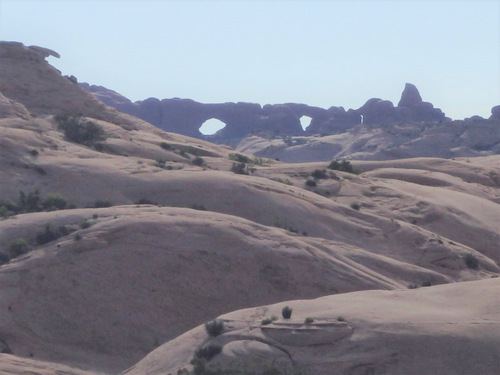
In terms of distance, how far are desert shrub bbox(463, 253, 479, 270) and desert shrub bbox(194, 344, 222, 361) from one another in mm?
18266

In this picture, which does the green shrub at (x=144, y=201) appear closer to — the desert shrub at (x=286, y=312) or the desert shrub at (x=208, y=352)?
the desert shrub at (x=286, y=312)

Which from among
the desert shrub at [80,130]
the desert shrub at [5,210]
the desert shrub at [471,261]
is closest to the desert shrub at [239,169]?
the desert shrub at [80,130]

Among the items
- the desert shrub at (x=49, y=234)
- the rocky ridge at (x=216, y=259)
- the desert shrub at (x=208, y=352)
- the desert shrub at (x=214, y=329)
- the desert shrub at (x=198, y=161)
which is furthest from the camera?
the desert shrub at (x=198, y=161)

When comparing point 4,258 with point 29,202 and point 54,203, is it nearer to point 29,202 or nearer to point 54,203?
point 54,203

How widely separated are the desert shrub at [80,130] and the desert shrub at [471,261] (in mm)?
18789

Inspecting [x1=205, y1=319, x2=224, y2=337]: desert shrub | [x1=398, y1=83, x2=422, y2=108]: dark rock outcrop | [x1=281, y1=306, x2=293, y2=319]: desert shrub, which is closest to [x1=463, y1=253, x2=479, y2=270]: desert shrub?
[x1=281, y1=306, x2=293, y2=319]: desert shrub

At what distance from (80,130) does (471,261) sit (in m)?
20.0

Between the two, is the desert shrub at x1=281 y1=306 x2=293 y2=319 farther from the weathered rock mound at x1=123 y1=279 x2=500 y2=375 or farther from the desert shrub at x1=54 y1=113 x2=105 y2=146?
the desert shrub at x1=54 y1=113 x2=105 y2=146

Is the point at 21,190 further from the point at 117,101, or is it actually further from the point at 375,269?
the point at 117,101

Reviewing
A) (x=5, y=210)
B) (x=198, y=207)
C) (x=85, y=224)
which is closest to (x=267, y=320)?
(x=85, y=224)

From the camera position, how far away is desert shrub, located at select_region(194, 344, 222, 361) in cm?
1784

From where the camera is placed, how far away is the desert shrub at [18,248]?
27.3 m

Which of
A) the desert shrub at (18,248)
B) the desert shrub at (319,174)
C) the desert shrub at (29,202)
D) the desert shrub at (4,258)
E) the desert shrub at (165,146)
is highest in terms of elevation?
the desert shrub at (165,146)

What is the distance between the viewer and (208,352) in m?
17.9
